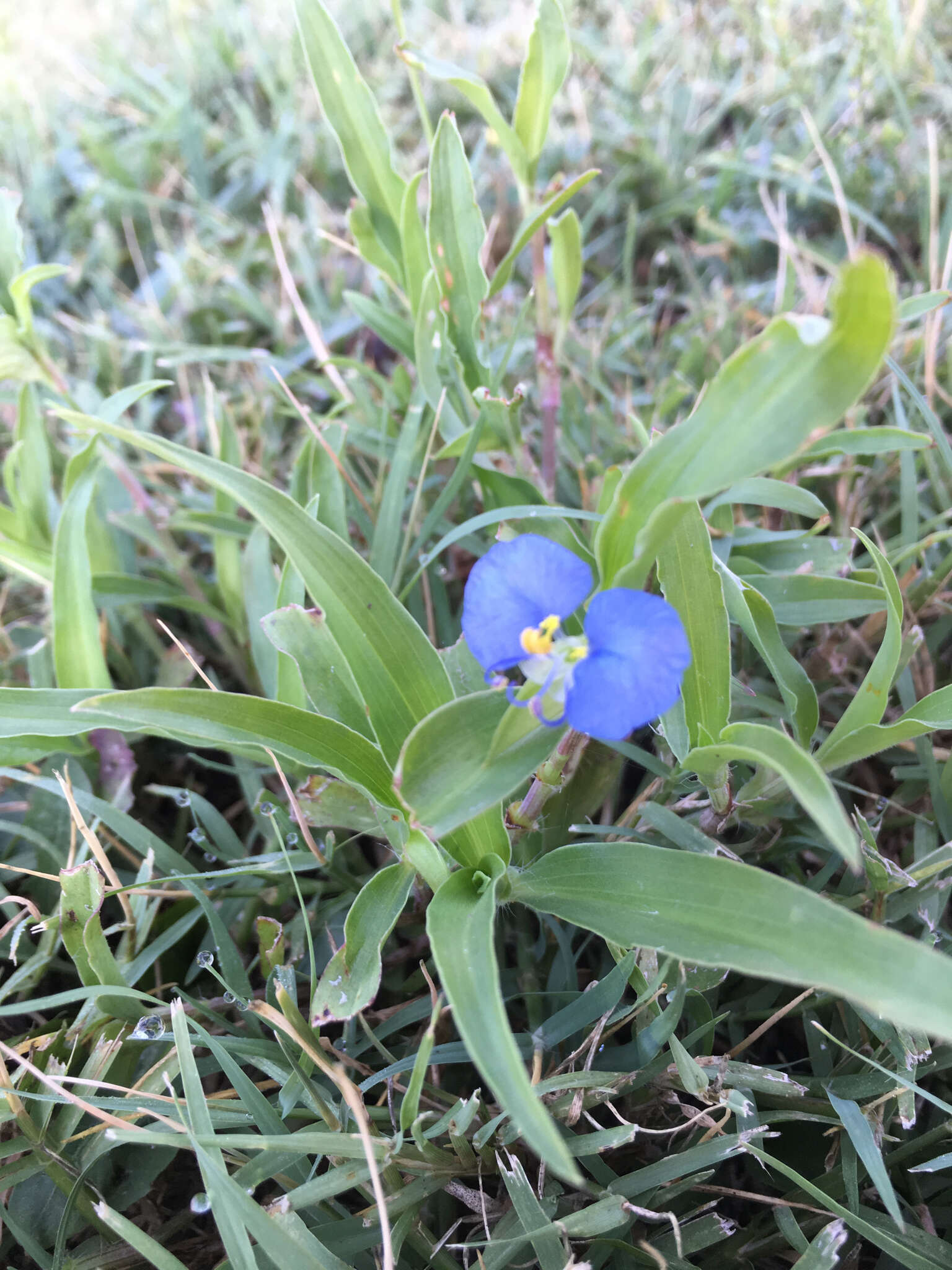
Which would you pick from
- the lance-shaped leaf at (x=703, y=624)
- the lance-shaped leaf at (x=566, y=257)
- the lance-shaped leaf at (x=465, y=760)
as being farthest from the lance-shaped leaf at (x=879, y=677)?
the lance-shaped leaf at (x=566, y=257)

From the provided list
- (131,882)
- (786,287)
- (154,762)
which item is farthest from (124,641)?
(786,287)


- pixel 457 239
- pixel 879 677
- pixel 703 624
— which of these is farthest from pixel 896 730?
pixel 457 239

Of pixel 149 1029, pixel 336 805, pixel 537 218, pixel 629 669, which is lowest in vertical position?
pixel 149 1029

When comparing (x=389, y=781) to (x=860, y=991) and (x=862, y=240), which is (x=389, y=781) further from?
(x=862, y=240)

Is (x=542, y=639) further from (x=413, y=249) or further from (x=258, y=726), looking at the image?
(x=413, y=249)

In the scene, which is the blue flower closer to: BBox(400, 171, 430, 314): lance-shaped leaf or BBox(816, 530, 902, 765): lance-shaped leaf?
BBox(816, 530, 902, 765): lance-shaped leaf

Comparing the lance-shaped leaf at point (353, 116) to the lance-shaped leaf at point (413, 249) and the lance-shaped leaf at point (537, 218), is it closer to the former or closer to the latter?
the lance-shaped leaf at point (413, 249)
